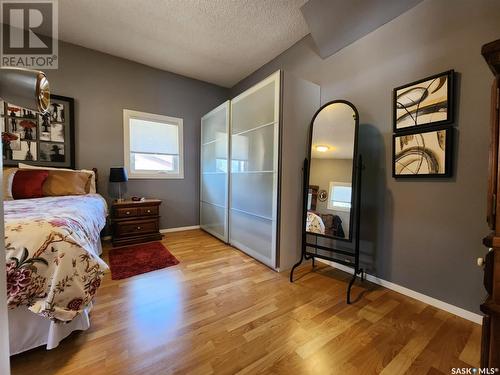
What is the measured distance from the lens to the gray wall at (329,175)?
1.98 meters

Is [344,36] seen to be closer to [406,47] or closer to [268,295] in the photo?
[406,47]

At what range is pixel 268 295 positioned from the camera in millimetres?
1833

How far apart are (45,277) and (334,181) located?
2187 mm

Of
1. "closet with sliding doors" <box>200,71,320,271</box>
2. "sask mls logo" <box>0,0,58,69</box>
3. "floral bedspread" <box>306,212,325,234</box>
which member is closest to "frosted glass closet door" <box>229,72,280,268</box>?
"closet with sliding doors" <box>200,71,320,271</box>

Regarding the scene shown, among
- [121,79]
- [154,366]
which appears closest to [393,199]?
[154,366]

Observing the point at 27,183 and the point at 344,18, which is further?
the point at 27,183

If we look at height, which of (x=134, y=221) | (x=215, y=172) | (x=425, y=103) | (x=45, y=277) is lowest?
(x=134, y=221)

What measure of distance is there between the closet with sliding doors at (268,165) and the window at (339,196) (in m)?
0.39

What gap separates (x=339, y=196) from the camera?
6.67 ft

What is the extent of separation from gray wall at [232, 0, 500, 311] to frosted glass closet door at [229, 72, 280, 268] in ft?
2.72

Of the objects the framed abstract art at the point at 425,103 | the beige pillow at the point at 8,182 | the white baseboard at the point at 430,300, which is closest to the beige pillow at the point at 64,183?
the beige pillow at the point at 8,182

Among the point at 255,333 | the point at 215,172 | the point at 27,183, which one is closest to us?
the point at 255,333

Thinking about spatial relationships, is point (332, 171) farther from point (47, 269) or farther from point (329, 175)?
point (47, 269)

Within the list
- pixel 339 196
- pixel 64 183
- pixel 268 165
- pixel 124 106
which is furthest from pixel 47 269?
pixel 124 106
